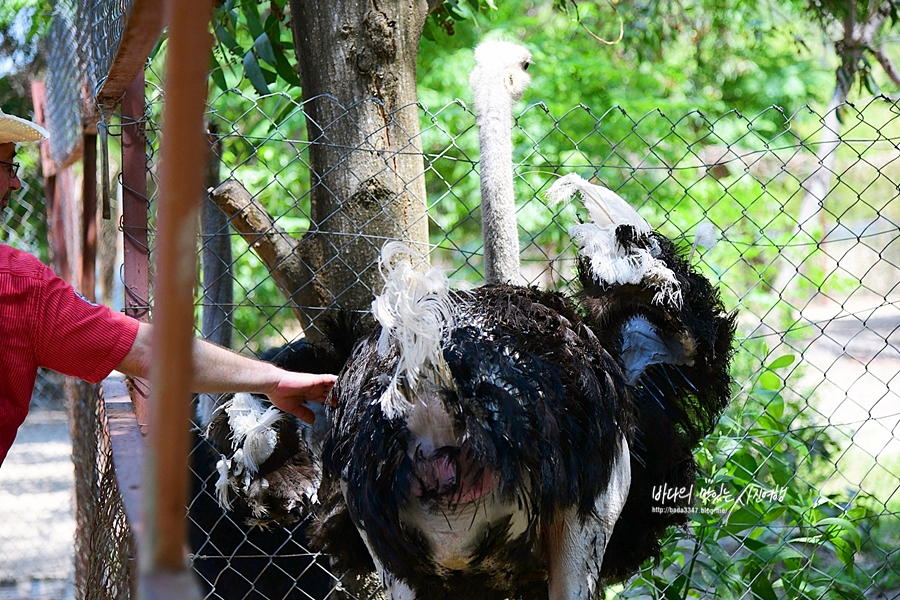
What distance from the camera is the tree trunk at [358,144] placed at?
8.05 ft

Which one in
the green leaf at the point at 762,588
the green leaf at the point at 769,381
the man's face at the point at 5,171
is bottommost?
the green leaf at the point at 762,588

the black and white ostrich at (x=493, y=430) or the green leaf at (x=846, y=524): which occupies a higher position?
the black and white ostrich at (x=493, y=430)

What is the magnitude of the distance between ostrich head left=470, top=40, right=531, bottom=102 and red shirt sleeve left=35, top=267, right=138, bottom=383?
50.1 inches

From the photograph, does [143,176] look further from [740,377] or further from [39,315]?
[740,377]

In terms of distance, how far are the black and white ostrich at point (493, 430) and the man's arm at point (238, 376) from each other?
0.23ft

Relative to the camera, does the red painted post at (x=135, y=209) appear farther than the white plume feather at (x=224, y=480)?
Yes

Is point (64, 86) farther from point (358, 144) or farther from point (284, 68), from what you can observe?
point (358, 144)

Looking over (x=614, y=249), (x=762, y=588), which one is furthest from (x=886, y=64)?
(x=614, y=249)

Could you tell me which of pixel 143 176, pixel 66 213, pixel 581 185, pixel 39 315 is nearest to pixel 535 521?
pixel 581 185

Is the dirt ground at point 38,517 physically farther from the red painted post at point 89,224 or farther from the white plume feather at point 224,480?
the white plume feather at point 224,480

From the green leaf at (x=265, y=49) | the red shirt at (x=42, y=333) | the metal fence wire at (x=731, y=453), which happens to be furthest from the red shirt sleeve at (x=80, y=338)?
the green leaf at (x=265, y=49)

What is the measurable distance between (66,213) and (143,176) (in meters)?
1.68

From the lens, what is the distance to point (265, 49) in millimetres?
2994

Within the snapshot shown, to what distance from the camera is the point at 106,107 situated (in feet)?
7.37
